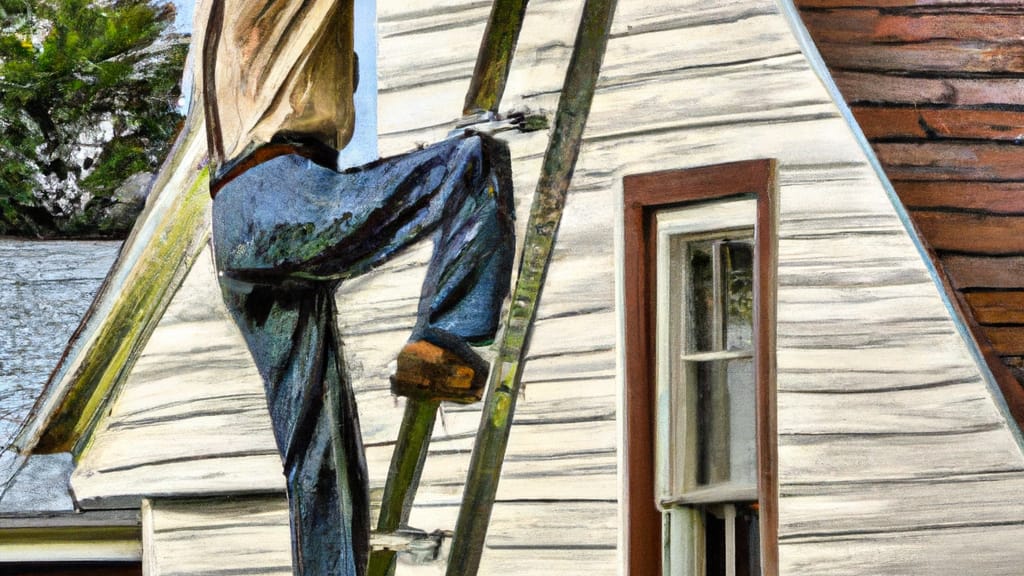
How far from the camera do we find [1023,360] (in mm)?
2693

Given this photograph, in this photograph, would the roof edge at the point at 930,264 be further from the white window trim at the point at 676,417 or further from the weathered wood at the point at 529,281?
the weathered wood at the point at 529,281

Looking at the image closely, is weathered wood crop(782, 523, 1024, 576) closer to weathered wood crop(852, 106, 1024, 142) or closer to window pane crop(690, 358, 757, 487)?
window pane crop(690, 358, 757, 487)

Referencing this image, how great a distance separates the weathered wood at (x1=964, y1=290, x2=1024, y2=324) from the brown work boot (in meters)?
0.87

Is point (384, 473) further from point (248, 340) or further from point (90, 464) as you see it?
point (90, 464)

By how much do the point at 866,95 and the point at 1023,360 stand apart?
1.82 feet

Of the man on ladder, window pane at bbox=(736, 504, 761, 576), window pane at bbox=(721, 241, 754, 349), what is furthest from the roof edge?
the man on ladder

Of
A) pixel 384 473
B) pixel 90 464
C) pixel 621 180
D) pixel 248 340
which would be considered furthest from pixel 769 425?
pixel 90 464

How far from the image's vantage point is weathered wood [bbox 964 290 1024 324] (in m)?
2.71

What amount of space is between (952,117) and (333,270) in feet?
3.88

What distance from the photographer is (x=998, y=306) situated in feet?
8.92

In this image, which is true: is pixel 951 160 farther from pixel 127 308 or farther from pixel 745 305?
pixel 127 308

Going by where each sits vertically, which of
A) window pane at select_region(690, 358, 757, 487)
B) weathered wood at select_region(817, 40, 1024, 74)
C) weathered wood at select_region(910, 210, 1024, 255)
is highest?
weathered wood at select_region(817, 40, 1024, 74)

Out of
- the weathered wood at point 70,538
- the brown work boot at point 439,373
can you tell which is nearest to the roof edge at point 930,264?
the brown work boot at point 439,373

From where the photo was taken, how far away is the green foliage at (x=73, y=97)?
382cm
